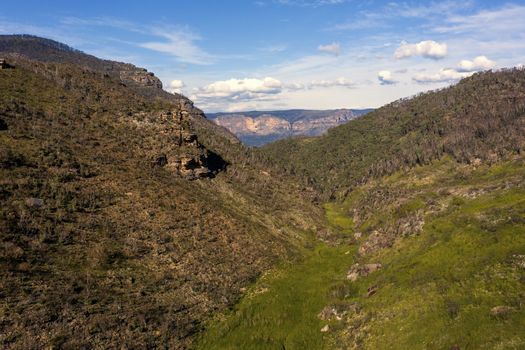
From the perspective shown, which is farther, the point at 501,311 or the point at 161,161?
the point at 161,161

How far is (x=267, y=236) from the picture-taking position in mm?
102312

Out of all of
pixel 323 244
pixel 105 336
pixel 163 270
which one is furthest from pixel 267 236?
pixel 105 336

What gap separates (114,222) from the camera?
7562 centimetres

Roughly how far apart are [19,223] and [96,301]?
2072cm

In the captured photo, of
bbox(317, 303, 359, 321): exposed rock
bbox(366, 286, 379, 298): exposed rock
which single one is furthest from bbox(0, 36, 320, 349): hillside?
bbox(366, 286, 379, 298): exposed rock

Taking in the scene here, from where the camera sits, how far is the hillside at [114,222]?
51000 mm

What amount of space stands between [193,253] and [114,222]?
57.9 ft

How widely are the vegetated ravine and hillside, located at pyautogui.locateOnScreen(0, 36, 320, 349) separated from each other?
33 centimetres

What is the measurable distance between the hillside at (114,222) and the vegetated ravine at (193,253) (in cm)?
33

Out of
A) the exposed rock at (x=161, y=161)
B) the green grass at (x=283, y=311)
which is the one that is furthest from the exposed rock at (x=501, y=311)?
the exposed rock at (x=161, y=161)

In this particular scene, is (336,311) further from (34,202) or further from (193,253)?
(34,202)

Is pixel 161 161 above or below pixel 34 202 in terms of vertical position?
above

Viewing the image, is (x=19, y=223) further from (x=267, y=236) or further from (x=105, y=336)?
(x=267, y=236)

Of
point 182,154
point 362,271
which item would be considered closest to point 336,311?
point 362,271
